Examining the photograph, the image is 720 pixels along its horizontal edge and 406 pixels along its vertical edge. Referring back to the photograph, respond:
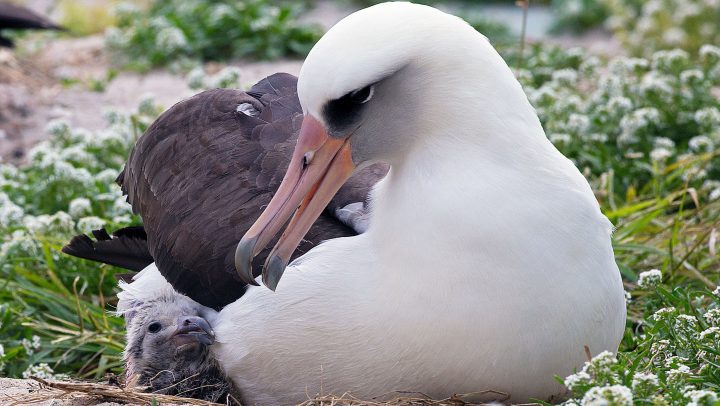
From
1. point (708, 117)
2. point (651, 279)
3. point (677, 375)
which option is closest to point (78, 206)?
point (651, 279)

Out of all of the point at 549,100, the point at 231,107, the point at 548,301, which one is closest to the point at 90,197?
the point at 231,107

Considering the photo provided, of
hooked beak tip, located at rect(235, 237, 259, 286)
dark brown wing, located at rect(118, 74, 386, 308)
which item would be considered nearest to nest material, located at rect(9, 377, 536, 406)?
dark brown wing, located at rect(118, 74, 386, 308)

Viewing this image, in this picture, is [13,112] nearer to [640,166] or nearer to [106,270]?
[106,270]

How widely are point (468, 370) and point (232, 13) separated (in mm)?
6461

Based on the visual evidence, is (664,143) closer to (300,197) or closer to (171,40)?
(300,197)

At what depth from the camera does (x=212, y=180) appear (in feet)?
14.5

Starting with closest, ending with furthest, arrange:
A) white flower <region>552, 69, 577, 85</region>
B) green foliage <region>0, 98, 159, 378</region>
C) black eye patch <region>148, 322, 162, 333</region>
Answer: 1. black eye patch <region>148, 322, 162, 333</region>
2. green foliage <region>0, 98, 159, 378</region>
3. white flower <region>552, 69, 577, 85</region>

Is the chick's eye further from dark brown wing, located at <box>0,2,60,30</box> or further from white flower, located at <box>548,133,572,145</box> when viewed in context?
dark brown wing, located at <box>0,2,60,30</box>

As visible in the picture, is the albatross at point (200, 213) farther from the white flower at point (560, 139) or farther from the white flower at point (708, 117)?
the white flower at point (708, 117)

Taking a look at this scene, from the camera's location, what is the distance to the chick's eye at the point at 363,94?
11.5 feet

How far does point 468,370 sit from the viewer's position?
370 centimetres

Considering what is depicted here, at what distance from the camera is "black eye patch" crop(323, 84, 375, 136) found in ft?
11.4

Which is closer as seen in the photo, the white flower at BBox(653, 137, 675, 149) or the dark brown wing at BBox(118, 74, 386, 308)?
the dark brown wing at BBox(118, 74, 386, 308)

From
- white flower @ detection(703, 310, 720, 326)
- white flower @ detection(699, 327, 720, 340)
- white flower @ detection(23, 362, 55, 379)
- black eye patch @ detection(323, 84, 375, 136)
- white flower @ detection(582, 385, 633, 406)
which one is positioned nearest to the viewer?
white flower @ detection(582, 385, 633, 406)
